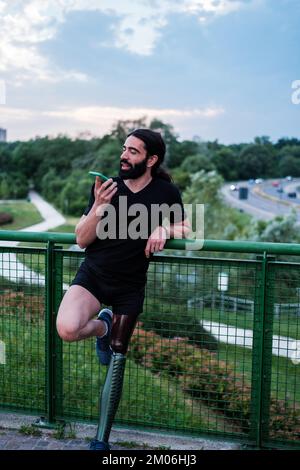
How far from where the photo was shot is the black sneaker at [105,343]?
3.64m

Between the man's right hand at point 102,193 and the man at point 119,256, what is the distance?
0.06 meters

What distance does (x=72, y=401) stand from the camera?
14.9 feet

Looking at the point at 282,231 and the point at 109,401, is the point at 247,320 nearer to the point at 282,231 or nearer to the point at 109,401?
the point at 109,401

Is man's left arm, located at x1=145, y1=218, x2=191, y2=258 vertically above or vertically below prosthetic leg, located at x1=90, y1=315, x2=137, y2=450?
above

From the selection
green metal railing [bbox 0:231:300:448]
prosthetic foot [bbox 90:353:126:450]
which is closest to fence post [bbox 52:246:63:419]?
green metal railing [bbox 0:231:300:448]

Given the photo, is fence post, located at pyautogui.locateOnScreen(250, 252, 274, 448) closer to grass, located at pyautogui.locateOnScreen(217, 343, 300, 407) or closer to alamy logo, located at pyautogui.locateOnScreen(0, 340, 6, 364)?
grass, located at pyautogui.locateOnScreen(217, 343, 300, 407)

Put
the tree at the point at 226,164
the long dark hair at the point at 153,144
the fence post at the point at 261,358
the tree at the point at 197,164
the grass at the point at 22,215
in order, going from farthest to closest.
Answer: the grass at the point at 22,215 → the tree at the point at 226,164 → the tree at the point at 197,164 → the fence post at the point at 261,358 → the long dark hair at the point at 153,144

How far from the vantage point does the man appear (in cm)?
344

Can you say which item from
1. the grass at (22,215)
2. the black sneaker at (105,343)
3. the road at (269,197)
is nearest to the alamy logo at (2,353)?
the black sneaker at (105,343)

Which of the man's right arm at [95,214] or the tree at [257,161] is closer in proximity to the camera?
the man's right arm at [95,214]

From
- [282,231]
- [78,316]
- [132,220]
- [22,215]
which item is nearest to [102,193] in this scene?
[132,220]

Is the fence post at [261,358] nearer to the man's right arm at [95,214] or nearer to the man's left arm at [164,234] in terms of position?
the man's left arm at [164,234]

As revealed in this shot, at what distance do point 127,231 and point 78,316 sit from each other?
567mm
